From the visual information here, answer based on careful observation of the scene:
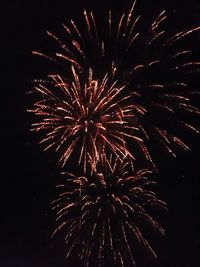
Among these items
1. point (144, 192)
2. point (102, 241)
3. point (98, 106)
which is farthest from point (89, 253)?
point (98, 106)

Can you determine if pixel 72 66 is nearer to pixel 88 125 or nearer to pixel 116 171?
pixel 88 125

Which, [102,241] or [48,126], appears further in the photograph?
Result: [102,241]

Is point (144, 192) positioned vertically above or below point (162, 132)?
below

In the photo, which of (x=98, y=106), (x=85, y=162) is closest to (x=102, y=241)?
(x=85, y=162)

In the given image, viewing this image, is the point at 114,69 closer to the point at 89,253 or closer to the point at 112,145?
the point at 112,145

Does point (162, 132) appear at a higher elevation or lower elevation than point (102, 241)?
higher

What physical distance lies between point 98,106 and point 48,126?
1.47 metres

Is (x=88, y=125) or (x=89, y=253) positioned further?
(x=89, y=253)

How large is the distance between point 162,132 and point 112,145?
1.37 m

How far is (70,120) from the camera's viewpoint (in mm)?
14430

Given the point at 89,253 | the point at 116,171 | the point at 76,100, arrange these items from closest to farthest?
the point at 76,100, the point at 116,171, the point at 89,253

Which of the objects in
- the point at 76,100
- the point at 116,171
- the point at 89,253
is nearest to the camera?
the point at 76,100

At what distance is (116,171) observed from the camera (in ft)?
51.4

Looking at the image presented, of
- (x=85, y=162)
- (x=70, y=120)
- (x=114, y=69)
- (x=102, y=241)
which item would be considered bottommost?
(x=102, y=241)
